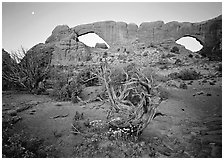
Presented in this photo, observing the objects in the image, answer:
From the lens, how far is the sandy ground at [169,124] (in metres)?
4.84

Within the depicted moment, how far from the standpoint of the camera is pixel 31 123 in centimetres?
696

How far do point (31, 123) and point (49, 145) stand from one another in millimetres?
2283

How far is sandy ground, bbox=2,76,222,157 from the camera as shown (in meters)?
4.84

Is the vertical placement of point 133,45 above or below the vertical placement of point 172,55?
above

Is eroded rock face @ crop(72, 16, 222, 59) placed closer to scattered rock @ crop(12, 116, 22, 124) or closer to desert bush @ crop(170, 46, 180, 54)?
desert bush @ crop(170, 46, 180, 54)

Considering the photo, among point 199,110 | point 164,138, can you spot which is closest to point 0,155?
point 164,138

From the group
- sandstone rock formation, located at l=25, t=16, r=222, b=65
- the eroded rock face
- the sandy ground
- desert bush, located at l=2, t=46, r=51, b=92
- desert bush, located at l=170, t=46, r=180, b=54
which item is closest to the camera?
the sandy ground

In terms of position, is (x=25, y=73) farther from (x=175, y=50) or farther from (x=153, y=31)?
(x=153, y=31)

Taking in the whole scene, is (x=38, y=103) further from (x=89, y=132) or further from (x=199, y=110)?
(x=199, y=110)

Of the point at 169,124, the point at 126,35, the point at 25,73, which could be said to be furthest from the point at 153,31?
the point at 169,124

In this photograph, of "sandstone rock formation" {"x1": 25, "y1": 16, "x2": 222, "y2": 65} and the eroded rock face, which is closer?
"sandstone rock formation" {"x1": 25, "y1": 16, "x2": 222, "y2": 65}

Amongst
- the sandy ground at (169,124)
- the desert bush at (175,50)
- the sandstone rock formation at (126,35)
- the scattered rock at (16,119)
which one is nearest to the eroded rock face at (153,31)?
the sandstone rock formation at (126,35)

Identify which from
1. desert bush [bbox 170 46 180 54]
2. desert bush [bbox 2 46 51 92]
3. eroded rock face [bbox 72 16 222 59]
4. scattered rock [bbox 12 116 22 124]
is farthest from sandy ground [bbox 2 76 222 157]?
eroded rock face [bbox 72 16 222 59]

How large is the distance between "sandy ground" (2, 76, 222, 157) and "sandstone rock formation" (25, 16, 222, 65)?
750 inches
